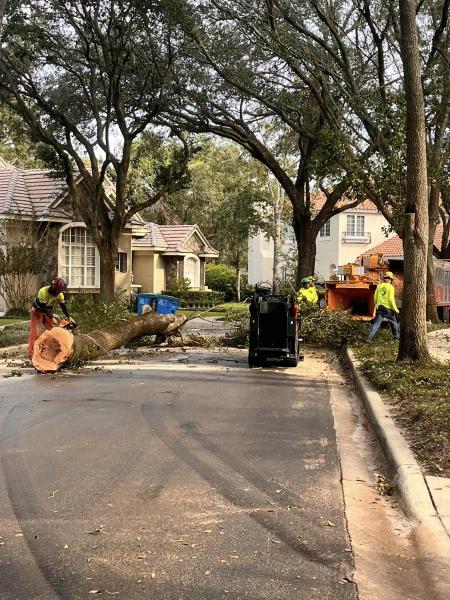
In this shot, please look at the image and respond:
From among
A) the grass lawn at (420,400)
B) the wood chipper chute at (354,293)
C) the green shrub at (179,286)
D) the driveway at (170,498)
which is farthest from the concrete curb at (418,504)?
the green shrub at (179,286)

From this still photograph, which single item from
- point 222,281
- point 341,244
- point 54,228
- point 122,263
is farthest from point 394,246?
point 54,228

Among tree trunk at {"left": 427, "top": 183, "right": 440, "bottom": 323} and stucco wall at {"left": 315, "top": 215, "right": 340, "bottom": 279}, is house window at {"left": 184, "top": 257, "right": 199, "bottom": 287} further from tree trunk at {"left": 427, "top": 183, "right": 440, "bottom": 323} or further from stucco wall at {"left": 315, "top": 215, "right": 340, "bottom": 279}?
tree trunk at {"left": 427, "top": 183, "right": 440, "bottom": 323}

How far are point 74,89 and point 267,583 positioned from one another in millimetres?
22302

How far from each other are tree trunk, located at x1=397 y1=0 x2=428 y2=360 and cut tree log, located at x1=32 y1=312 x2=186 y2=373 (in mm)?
5678

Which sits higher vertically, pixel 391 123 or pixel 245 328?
pixel 391 123

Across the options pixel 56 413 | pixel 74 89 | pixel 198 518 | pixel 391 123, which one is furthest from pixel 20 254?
pixel 198 518

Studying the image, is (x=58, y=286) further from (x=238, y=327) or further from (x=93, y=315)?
(x=238, y=327)

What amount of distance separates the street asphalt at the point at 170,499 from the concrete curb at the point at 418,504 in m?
0.48

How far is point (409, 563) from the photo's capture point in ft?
14.5

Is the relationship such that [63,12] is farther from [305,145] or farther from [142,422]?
[142,422]

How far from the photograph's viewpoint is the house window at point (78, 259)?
29719 millimetres

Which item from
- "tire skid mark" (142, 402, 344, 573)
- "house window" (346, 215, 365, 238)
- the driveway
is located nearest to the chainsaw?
the driveway

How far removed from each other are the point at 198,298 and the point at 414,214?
30.3m

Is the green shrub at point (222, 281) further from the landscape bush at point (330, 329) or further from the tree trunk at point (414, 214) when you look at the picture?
the tree trunk at point (414, 214)
